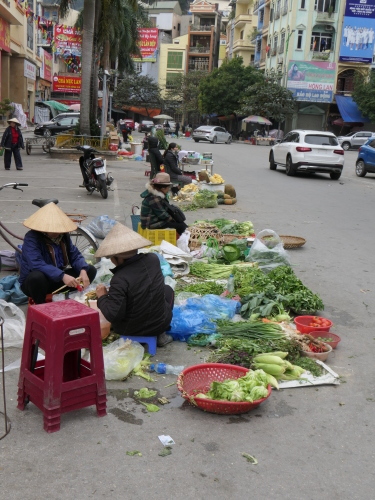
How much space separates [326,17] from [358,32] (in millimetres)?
3341

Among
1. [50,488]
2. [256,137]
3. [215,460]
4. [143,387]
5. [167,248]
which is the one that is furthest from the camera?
[256,137]

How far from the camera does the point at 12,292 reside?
5965 millimetres

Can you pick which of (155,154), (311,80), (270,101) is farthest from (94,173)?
(311,80)

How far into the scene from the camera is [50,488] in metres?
3.11

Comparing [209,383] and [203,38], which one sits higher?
[203,38]

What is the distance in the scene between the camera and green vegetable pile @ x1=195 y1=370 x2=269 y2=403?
3986 mm

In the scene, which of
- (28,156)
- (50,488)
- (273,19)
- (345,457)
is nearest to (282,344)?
(345,457)

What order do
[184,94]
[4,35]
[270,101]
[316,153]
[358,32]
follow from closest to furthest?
[316,153], [4,35], [358,32], [270,101], [184,94]

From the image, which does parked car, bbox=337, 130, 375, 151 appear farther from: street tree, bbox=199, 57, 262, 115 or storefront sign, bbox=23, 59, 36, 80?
storefront sign, bbox=23, 59, 36, 80

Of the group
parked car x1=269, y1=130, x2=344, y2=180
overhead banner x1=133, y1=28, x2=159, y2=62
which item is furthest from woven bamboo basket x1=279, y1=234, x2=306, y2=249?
overhead banner x1=133, y1=28, x2=159, y2=62

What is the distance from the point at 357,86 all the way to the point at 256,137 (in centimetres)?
1018

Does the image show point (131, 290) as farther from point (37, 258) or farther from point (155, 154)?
point (155, 154)

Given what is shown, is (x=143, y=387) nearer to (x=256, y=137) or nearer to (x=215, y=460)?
(x=215, y=460)

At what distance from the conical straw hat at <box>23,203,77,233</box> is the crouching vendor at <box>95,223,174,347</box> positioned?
0.58m
